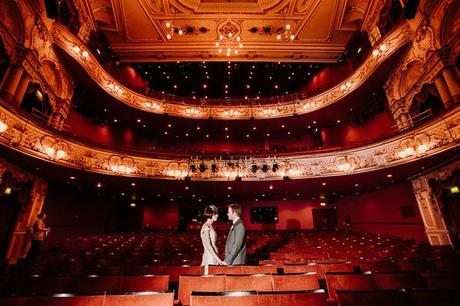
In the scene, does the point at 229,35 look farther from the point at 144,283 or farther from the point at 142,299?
the point at 142,299

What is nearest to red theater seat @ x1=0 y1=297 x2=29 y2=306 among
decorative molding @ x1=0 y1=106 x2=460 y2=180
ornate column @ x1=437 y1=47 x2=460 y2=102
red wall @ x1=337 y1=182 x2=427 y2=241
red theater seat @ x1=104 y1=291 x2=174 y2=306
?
red theater seat @ x1=104 y1=291 x2=174 y2=306

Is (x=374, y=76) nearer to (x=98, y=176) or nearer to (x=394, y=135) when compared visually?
(x=394, y=135)

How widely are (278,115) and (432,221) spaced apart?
776cm

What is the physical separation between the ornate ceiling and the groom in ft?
38.5

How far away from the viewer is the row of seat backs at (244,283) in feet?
6.85

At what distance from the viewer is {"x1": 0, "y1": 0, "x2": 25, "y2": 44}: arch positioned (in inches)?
240

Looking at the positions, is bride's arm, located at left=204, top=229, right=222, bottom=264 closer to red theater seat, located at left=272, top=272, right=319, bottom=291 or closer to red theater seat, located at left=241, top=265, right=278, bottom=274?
red theater seat, located at left=241, top=265, right=278, bottom=274

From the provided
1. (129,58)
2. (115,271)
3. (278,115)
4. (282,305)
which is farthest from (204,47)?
(282,305)

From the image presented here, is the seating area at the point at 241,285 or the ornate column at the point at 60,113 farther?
the ornate column at the point at 60,113

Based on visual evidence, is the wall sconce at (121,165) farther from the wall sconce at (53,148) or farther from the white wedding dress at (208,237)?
the white wedding dress at (208,237)

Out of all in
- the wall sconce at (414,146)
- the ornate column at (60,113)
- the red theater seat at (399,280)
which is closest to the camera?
the red theater seat at (399,280)

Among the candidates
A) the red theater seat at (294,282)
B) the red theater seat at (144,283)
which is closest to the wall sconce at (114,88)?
the red theater seat at (144,283)

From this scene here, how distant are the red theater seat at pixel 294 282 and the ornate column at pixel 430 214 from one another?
309 inches

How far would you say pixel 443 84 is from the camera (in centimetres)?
697
